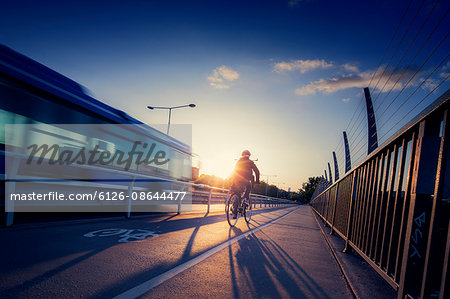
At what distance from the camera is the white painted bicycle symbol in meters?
4.63

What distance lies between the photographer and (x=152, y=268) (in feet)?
10.0

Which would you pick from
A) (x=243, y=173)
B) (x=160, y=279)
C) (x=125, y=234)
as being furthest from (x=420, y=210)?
(x=243, y=173)

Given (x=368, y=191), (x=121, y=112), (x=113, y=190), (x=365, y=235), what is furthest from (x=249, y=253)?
(x=121, y=112)

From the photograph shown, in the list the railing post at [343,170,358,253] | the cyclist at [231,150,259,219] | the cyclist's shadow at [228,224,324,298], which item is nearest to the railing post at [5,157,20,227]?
the cyclist's shadow at [228,224,324,298]

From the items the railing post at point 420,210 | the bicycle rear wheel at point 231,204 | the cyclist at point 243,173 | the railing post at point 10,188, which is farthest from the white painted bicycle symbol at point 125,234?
the railing post at point 420,210

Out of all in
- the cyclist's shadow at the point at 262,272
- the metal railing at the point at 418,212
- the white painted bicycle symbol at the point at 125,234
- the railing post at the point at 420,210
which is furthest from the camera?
the white painted bicycle symbol at the point at 125,234

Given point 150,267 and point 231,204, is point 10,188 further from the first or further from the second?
point 231,204

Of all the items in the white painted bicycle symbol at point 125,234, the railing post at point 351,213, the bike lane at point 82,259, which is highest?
the railing post at point 351,213

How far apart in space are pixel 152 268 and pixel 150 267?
45 millimetres

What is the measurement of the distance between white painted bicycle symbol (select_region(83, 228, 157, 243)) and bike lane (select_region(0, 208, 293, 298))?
17 mm

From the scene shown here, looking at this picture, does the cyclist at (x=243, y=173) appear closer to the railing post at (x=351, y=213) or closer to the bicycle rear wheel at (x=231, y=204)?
the bicycle rear wheel at (x=231, y=204)

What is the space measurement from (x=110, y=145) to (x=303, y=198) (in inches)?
6028

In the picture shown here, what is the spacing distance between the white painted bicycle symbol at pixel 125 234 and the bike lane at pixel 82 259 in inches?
0.7

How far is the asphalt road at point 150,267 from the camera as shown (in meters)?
2.40
